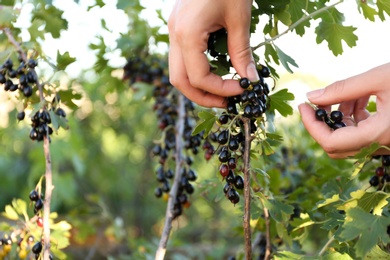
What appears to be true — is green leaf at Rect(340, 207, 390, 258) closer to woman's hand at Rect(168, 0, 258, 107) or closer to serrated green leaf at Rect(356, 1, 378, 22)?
woman's hand at Rect(168, 0, 258, 107)

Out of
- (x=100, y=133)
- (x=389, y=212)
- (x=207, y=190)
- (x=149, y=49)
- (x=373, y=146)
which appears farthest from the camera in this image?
(x=100, y=133)

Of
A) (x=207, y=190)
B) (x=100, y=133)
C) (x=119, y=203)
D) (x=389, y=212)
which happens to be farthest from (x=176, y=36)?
(x=119, y=203)

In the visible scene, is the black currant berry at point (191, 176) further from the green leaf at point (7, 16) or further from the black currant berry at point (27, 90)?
the green leaf at point (7, 16)

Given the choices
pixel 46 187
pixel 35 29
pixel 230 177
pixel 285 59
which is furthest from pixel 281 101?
pixel 35 29

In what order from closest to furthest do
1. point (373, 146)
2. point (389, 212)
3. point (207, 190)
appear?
point (373, 146) → point (389, 212) → point (207, 190)

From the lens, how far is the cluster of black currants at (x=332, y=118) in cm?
85

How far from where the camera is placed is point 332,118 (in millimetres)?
859

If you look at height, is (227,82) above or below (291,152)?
above

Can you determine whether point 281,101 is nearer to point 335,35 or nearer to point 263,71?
point 263,71

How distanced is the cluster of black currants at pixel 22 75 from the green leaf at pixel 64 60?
2.0 inches

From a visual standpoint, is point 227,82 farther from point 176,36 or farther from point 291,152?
point 291,152

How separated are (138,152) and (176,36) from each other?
114 inches

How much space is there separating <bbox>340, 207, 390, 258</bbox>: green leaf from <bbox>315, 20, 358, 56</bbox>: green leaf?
1.31 feet

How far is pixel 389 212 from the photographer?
875 mm
